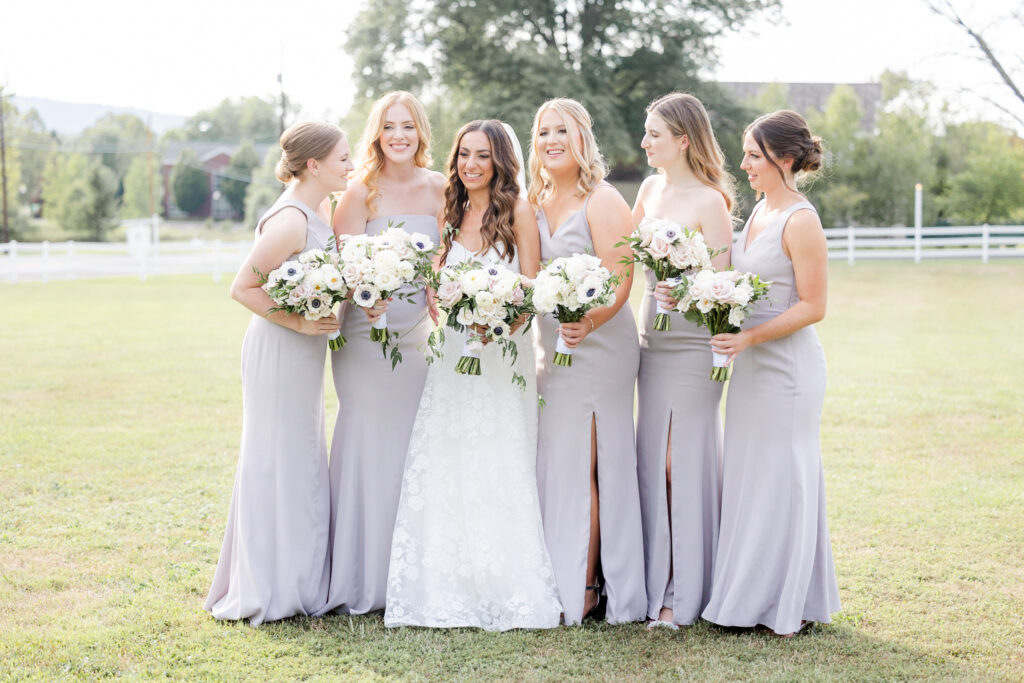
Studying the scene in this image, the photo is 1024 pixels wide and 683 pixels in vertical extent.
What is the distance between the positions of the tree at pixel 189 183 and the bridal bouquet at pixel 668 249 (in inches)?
3770

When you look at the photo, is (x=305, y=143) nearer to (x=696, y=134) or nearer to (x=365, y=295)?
(x=365, y=295)

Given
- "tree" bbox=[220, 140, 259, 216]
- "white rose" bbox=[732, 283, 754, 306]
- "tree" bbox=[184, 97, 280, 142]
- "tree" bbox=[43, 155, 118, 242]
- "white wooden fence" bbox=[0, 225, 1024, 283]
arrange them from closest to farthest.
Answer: "white rose" bbox=[732, 283, 754, 306] < "white wooden fence" bbox=[0, 225, 1024, 283] < "tree" bbox=[43, 155, 118, 242] < "tree" bbox=[220, 140, 259, 216] < "tree" bbox=[184, 97, 280, 142]

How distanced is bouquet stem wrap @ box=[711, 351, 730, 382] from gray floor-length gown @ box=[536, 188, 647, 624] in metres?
0.59

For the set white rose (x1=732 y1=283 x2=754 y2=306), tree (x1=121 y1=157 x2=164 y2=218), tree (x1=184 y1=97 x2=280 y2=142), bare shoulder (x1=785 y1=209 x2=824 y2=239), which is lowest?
white rose (x1=732 y1=283 x2=754 y2=306)

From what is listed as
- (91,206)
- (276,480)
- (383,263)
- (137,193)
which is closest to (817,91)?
(91,206)

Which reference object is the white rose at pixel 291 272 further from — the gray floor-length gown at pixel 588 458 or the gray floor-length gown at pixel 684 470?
the gray floor-length gown at pixel 684 470

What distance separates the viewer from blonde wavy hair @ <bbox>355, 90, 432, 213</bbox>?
555 cm

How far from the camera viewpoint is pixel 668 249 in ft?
15.5

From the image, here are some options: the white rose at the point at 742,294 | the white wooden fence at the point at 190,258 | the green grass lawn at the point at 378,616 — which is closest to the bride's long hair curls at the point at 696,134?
the white rose at the point at 742,294

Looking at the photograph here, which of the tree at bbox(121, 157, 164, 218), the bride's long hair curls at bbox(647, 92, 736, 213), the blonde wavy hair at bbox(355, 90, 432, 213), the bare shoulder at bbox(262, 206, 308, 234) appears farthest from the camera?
the tree at bbox(121, 157, 164, 218)

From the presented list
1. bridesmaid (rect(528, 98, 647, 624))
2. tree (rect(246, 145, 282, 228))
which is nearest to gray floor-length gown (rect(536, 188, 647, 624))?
bridesmaid (rect(528, 98, 647, 624))

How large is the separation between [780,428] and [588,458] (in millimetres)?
1041

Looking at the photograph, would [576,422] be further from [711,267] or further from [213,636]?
[213,636]

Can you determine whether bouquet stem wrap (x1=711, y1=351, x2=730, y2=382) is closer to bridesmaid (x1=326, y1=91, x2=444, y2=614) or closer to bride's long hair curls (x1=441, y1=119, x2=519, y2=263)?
bride's long hair curls (x1=441, y1=119, x2=519, y2=263)
